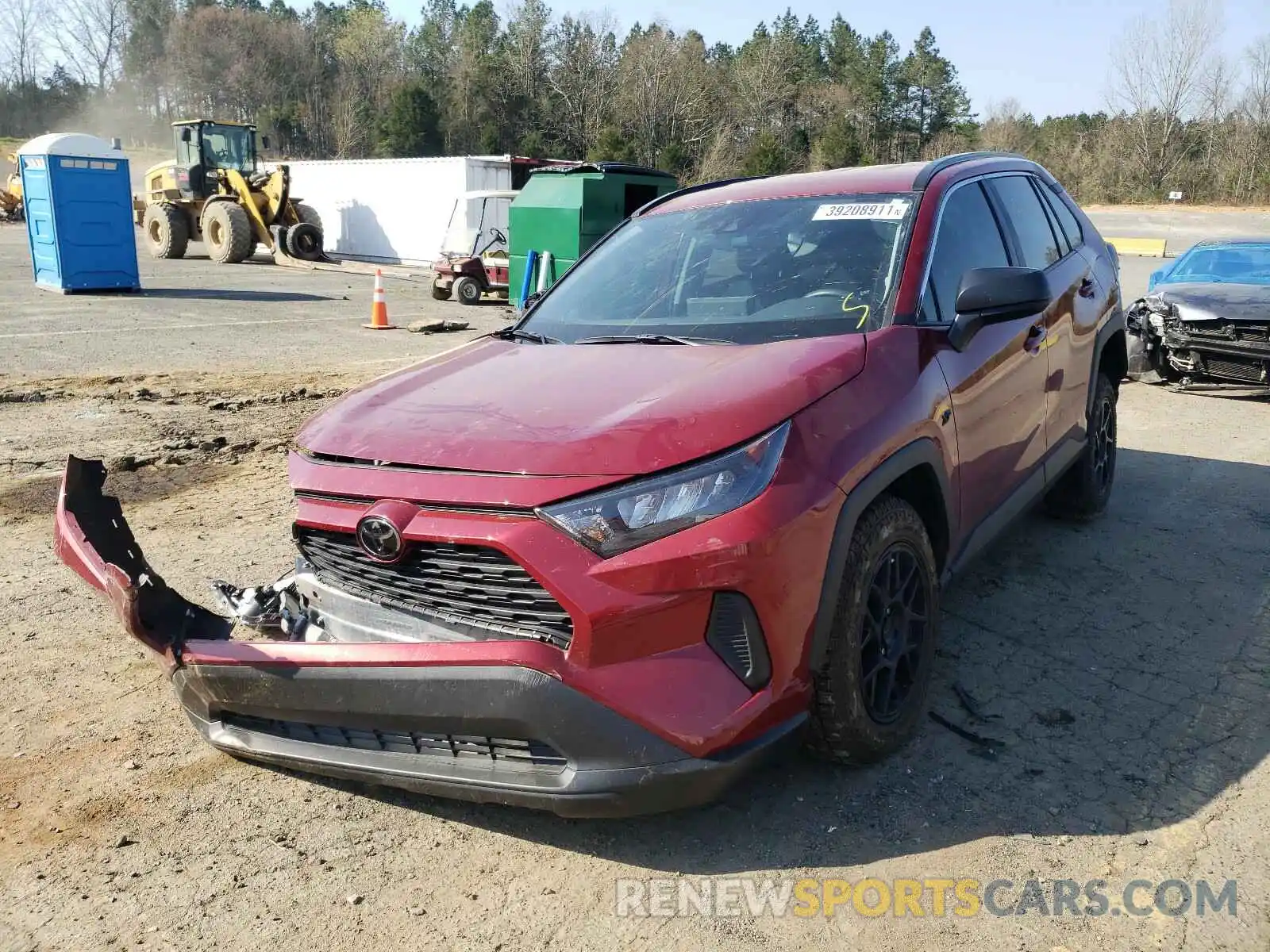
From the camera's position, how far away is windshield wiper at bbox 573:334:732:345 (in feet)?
11.0

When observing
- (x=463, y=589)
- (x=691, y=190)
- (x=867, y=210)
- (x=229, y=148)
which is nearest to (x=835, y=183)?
(x=867, y=210)

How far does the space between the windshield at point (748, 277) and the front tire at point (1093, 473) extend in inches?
86.0

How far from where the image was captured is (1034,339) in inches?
166

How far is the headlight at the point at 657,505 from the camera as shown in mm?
2453

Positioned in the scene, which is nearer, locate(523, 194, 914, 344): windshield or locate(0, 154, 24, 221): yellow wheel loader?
locate(523, 194, 914, 344): windshield

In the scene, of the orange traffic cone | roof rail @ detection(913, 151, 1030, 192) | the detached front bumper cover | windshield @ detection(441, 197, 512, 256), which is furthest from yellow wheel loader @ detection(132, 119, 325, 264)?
the detached front bumper cover

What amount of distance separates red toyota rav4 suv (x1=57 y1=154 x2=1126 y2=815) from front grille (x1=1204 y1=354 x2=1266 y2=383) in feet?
21.5

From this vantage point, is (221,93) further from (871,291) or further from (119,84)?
(871,291)

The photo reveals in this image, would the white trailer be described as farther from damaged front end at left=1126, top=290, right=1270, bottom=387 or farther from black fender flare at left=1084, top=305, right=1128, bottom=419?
black fender flare at left=1084, top=305, right=1128, bottom=419

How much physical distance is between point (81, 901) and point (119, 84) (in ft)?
327

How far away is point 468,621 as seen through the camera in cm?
261

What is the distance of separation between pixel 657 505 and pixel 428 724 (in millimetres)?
766

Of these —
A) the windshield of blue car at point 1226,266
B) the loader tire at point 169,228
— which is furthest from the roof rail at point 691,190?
the loader tire at point 169,228

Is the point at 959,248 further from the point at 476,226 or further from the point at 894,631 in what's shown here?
the point at 476,226
